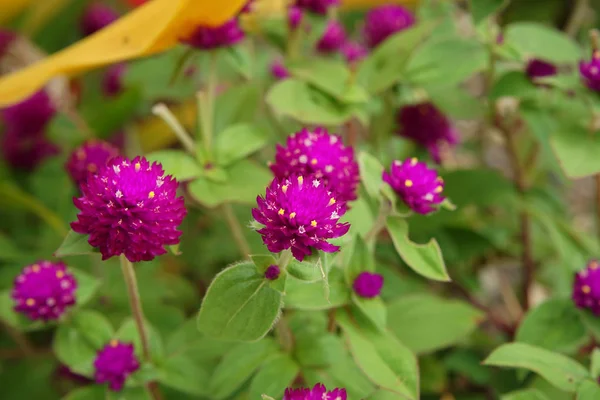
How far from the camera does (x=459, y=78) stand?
80cm

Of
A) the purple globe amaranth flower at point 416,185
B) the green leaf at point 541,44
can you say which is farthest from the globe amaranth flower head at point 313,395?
the green leaf at point 541,44

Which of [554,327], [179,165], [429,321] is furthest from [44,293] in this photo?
[554,327]

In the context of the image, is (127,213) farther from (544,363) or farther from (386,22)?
(386,22)

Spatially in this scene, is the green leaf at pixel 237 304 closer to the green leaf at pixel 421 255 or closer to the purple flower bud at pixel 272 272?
the purple flower bud at pixel 272 272

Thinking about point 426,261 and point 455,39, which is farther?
point 455,39

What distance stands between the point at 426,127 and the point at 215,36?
33 centimetres

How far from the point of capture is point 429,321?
759 millimetres

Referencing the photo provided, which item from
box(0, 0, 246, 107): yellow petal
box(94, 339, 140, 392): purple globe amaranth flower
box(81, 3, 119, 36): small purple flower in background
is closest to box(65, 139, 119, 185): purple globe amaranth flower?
box(0, 0, 246, 107): yellow petal

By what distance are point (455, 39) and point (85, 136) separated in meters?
0.56

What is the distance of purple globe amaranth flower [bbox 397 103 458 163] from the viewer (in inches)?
35.2

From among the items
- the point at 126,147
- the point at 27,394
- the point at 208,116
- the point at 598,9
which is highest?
the point at 208,116

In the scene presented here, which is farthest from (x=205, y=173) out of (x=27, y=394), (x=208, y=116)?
(x=27, y=394)

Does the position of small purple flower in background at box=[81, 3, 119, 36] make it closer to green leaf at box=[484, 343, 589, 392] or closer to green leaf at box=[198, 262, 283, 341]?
green leaf at box=[198, 262, 283, 341]

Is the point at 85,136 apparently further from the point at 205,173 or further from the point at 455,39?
the point at 455,39
